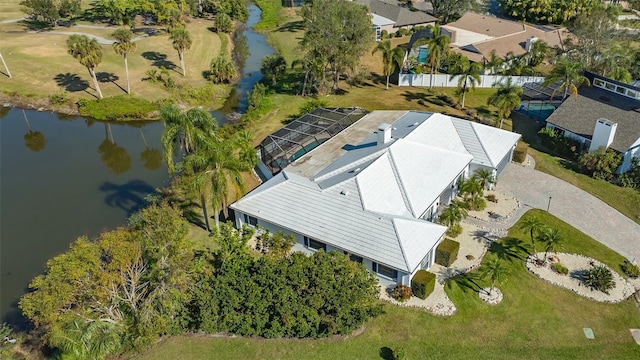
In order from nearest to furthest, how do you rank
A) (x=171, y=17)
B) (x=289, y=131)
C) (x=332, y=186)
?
(x=332, y=186)
(x=289, y=131)
(x=171, y=17)

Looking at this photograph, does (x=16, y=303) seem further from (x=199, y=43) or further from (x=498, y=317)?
(x=199, y=43)

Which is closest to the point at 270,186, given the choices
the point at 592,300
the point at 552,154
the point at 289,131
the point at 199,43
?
the point at 289,131

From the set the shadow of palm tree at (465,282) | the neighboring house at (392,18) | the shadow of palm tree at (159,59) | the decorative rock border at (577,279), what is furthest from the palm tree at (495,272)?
the neighboring house at (392,18)

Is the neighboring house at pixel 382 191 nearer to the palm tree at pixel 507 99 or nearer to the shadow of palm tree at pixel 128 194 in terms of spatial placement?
the palm tree at pixel 507 99

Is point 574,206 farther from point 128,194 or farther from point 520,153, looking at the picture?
point 128,194

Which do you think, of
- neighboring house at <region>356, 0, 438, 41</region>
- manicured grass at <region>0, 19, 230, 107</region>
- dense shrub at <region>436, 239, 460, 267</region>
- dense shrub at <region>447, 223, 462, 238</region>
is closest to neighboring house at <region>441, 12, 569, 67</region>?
neighboring house at <region>356, 0, 438, 41</region>

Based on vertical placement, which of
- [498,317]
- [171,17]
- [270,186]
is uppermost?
[171,17]

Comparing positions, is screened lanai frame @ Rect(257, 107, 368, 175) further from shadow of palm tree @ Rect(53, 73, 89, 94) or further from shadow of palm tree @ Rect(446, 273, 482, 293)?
shadow of palm tree @ Rect(53, 73, 89, 94)

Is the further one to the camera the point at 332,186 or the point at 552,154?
the point at 552,154
